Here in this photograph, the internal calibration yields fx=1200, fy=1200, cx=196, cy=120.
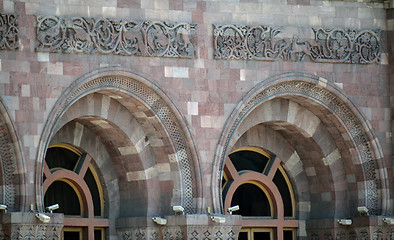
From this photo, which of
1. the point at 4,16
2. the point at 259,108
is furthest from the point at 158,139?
the point at 4,16

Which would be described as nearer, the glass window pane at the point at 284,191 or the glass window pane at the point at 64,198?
the glass window pane at the point at 64,198

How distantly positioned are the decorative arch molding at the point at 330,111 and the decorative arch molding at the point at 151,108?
470mm

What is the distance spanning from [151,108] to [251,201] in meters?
3.50

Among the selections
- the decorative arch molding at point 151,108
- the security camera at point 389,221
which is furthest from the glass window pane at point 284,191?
the decorative arch molding at point 151,108

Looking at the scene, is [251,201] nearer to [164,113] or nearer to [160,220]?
[160,220]

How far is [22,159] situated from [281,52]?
5998 mm

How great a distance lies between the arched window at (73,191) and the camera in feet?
75.4

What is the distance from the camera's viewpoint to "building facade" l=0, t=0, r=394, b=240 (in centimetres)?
2153

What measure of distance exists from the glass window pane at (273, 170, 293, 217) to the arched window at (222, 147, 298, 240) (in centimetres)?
3

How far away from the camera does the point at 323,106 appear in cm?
2458

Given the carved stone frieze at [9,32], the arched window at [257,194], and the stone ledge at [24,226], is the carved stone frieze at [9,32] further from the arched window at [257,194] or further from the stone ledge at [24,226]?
the arched window at [257,194]

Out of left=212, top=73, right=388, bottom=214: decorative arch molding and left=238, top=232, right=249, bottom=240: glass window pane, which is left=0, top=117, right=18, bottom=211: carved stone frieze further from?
left=238, top=232, right=249, bottom=240: glass window pane

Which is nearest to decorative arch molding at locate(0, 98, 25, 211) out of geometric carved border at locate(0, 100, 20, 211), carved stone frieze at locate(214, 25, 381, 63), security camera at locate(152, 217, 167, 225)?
geometric carved border at locate(0, 100, 20, 211)

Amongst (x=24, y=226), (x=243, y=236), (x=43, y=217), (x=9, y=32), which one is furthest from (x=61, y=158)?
(x=243, y=236)
